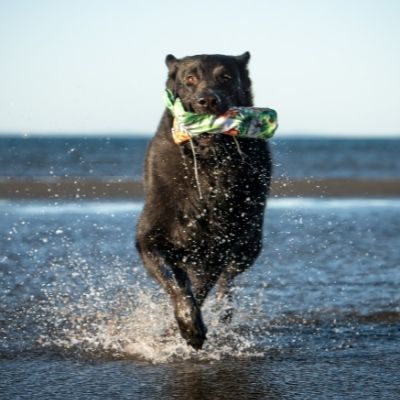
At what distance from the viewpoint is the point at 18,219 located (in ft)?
40.6

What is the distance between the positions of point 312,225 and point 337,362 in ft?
23.4

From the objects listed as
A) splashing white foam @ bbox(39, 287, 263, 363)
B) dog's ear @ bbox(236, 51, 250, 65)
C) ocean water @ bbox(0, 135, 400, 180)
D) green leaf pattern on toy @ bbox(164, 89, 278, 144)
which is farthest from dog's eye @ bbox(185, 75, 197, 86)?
splashing white foam @ bbox(39, 287, 263, 363)

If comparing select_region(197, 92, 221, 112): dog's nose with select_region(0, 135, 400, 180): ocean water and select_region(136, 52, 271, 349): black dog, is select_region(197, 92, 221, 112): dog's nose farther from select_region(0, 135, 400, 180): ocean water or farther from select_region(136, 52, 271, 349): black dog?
select_region(0, 135, 400, 180): ocean water

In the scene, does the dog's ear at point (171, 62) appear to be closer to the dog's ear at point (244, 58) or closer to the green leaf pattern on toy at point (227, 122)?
the green leaf pattern on toy at point (227, 122)

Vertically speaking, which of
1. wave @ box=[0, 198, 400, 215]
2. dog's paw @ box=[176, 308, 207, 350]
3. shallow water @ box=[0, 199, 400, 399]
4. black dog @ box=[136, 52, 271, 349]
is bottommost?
wave @ box=[0, 198, 400, 215]

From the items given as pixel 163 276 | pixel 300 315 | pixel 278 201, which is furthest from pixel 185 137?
pixel 278 201

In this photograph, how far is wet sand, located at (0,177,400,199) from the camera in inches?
687

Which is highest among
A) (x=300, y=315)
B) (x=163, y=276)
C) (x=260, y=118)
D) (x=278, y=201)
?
(x=260, y=118)

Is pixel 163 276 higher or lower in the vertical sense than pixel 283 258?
higher

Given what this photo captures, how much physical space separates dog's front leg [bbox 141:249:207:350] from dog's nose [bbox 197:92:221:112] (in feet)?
2.86

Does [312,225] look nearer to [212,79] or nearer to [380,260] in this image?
[380,260]

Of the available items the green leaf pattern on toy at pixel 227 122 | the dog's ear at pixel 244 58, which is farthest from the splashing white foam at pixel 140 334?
the dog's ear at pixel 244 58

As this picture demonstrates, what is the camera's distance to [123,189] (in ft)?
61.0

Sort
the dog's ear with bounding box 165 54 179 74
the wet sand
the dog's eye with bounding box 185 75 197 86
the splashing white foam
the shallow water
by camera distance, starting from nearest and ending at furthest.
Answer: the shallow water → the splashing white foam → the dog's eye with bounding box 185 75 197 86 → the dog's ear with bounding box 165 54 179 74 → the wet sand
